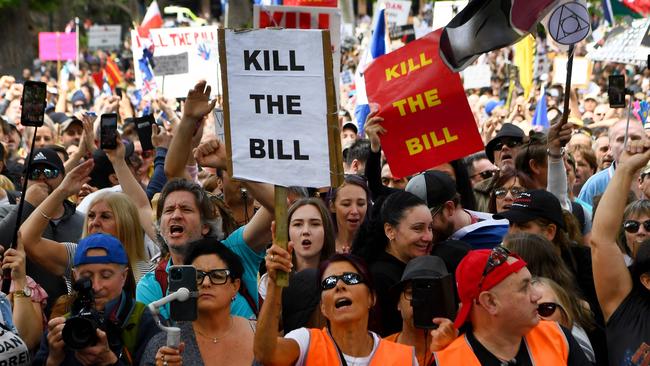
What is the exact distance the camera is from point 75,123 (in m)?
13.1

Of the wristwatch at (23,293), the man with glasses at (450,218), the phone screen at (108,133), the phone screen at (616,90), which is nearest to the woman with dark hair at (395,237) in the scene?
the man with glasses at (450,218)

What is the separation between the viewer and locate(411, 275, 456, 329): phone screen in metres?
5.24

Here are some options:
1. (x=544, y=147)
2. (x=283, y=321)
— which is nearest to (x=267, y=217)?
(x=283, y=321)

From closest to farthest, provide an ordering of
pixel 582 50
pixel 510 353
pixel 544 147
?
1. pixel 510 353
2. pixel 544 147
3. pixel 582 50

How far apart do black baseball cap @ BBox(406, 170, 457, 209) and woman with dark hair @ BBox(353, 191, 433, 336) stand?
530 millimetres

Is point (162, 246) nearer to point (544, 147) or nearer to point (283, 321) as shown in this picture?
point (283, 321)

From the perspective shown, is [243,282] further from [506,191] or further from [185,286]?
[506,191]

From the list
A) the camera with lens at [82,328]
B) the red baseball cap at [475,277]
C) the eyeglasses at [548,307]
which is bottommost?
the eyeglasses at [548,307]

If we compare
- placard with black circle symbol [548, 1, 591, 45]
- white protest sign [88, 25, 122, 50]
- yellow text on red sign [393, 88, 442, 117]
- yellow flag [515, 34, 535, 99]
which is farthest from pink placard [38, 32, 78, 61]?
placard with black circle symbol [548, 1, 591, 45]

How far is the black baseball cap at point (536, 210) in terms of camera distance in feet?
23.3

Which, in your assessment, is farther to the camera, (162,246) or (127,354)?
(162,246)

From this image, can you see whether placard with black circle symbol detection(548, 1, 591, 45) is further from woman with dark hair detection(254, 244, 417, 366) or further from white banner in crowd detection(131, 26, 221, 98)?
white banner in crowd detection(131, 26, 221, 98)

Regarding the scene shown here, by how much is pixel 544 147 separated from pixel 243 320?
3.47 m

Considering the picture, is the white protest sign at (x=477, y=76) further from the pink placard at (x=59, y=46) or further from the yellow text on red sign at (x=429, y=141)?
the yellow text on red sign at (x=429, y=141)
